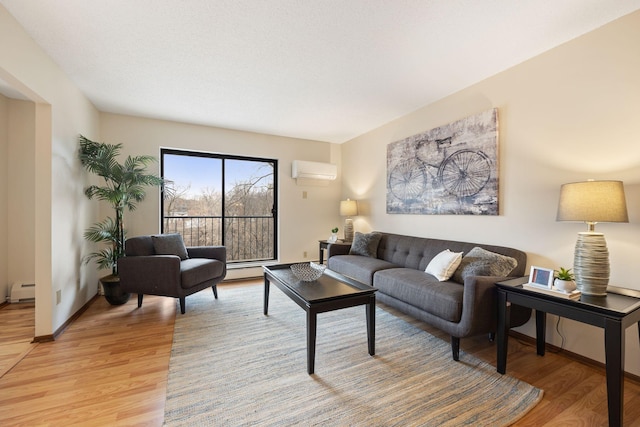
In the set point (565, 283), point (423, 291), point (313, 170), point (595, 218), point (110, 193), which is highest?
point (313, 170)

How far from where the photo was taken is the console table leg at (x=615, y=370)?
1356mm

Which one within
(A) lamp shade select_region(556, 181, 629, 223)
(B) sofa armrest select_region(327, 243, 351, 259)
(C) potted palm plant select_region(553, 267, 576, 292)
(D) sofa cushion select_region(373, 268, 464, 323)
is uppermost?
(A) lamp shade select_region(556, 181, 629, 223)

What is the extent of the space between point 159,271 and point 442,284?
274 centimetres

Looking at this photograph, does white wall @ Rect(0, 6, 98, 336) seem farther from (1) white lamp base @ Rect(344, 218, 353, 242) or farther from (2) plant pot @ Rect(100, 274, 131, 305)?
(1) white lamp base @ Rect(344, 218, 353, 242)

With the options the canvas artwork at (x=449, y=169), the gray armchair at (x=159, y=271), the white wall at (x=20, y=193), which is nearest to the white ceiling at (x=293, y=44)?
the canvas artwork at (x=449, y=169)

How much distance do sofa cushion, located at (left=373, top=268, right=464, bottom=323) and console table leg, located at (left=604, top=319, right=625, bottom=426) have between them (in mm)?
754

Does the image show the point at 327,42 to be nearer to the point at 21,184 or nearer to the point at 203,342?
the point at 203,342

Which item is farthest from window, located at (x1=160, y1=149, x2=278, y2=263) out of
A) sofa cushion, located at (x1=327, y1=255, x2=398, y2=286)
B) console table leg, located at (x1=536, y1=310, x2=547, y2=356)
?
console table leg, located at (x1=536, y1=310, x2=547, y2=356)

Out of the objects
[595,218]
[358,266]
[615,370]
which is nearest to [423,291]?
[358,266]

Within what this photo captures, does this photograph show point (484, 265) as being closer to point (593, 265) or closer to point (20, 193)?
point (593, 265)

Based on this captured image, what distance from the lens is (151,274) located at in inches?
108

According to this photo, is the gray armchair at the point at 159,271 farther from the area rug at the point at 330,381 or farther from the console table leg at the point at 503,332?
the console table leg at the point at 503,332

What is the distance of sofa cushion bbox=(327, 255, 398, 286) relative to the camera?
2975mm

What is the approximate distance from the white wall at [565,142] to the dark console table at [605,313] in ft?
1.57
